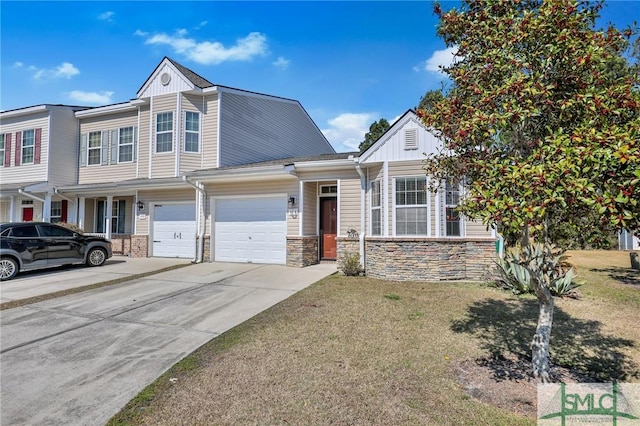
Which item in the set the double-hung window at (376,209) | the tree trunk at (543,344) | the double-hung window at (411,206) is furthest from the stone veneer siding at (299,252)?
the tree trunk at (543,344)

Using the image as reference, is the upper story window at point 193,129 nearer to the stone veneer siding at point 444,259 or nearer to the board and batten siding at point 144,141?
the board and batten siding at point 144,141

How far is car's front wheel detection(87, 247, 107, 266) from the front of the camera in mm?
11125

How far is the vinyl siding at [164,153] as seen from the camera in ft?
43.5

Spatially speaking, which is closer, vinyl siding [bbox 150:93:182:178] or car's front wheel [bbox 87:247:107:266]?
car's front wheel [bbox 87:247:107:266]

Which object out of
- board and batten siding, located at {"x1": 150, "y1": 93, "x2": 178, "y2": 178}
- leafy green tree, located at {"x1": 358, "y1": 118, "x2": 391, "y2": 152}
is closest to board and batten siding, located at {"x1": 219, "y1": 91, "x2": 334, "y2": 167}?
board and batten siding, located at {"x1": 150, "y1": 93, "x2": 178, "y2": 178}

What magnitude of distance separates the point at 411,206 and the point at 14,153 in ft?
65.1

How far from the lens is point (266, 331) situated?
4977mm

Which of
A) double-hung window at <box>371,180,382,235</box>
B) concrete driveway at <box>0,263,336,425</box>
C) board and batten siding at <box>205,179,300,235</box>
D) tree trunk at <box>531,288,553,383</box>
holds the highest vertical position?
board and batten siding at <box>205,179,300,235</box>

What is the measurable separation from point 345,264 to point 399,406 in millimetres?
6719

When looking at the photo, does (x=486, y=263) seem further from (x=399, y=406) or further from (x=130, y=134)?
(x=130, y=134)

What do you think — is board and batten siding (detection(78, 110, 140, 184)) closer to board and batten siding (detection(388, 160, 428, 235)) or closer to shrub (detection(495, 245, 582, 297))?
board and batten siding (detection(388, 160, 428, 235))

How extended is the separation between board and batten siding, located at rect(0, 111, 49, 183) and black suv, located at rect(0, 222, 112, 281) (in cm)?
691

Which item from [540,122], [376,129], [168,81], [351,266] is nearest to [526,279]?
[351,266]

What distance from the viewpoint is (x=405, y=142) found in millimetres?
9383
